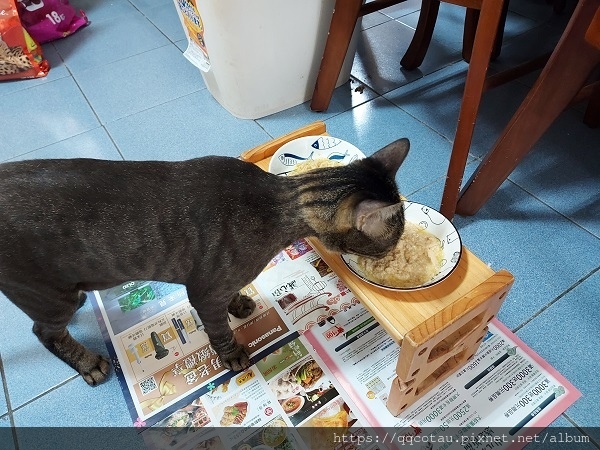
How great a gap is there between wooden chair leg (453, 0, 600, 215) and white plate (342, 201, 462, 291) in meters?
0.33

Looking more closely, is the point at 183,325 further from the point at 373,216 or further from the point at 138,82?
the point at 138,82

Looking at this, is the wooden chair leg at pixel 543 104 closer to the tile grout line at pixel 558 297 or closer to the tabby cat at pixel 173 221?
the tile grout line at pixel 558 297

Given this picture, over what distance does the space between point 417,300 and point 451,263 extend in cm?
11

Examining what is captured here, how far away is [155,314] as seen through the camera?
1.09 m

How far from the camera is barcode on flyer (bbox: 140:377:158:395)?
0.96 m

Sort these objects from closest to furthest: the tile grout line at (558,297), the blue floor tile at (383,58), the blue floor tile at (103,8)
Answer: the tile grout line at (558,297) < the blue floor tile at (383,58) < the blue floor tile at (103,8)

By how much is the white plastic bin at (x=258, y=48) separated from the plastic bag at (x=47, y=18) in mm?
872

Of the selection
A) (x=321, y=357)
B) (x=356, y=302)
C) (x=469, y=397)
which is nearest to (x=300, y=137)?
(x=356, y=302)

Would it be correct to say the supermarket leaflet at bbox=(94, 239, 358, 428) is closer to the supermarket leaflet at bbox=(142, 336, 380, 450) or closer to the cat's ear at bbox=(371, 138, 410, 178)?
the supermarket leaflet at bbox=(142, 336, 380, 450)

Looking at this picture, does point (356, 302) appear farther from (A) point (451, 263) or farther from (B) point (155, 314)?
(B) point (155, 314)

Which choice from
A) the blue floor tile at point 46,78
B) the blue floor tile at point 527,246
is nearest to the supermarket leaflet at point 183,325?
the blue floor tile at point 527,246

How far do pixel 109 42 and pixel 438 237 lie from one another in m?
1.87

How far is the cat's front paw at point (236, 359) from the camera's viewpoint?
3.17 ft

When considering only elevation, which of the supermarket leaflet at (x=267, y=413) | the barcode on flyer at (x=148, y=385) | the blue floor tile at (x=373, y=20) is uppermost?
the blue floor tile at (x=373, y=20)
